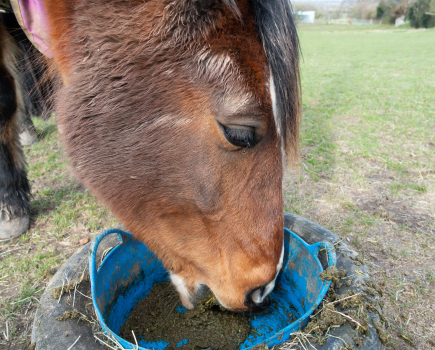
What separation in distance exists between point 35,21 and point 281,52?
127 cm

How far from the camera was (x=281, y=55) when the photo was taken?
4.15 feet

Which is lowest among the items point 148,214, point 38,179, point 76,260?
point 38,179

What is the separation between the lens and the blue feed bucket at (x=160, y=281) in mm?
1768

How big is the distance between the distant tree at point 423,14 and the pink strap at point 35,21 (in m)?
52.4

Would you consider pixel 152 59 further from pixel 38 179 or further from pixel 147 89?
pixel 38 179

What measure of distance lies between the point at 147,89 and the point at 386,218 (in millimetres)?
2697

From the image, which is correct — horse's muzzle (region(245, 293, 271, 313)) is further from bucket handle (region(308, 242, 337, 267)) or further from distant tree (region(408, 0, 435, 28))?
distant tree (region(408, 0, 435, 28))

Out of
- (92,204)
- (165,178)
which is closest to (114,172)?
(165,178)

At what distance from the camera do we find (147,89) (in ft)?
4.20

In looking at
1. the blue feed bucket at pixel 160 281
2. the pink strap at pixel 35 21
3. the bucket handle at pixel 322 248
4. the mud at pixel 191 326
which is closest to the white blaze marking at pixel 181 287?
the mud at pixel 191 326

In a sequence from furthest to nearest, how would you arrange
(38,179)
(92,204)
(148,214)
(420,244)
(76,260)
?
(38,179) → (92,204) → (420,244) → (76,260) → (148,214)

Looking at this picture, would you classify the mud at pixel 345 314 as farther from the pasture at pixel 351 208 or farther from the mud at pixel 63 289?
the mud at pixel 63 289

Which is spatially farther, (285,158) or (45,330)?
(285,158)

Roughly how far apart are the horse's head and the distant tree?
52139 millimetres
